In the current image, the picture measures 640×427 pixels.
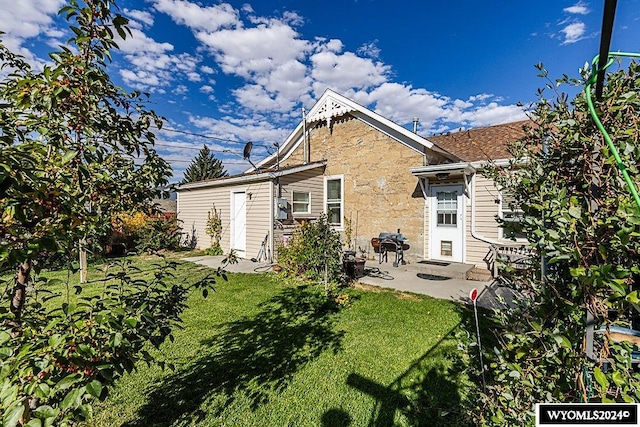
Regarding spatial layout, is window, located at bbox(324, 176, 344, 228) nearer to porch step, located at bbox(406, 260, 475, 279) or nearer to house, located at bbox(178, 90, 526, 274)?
house, located at bbox(178, 90, 526, 274)

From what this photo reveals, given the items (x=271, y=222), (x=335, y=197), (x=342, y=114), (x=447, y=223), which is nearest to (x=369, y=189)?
(x=335, y=197)

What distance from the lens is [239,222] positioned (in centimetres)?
1186

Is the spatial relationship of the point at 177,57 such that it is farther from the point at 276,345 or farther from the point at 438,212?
the point at 276,345

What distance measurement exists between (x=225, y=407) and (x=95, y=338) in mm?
1924

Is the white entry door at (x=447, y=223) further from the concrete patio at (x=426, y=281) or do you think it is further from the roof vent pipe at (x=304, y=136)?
the roof vent pipe at (x=304, y=136)

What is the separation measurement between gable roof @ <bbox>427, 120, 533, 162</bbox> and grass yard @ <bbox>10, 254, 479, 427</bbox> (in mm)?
6264

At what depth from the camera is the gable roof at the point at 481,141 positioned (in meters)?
9.42

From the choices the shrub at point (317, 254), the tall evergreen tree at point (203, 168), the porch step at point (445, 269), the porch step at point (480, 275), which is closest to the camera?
the shrub at point (317, 254)

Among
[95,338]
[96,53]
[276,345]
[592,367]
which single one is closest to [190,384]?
[276,345]

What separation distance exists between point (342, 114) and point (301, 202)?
152 inches

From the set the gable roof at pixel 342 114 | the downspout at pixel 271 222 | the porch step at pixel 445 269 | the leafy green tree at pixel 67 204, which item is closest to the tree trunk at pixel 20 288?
the leafy green tree at pixel 67 204

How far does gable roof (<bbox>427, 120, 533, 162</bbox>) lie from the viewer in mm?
9422

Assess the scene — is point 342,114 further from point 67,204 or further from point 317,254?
point 67,204

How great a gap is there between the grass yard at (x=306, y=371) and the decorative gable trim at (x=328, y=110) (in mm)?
8231
